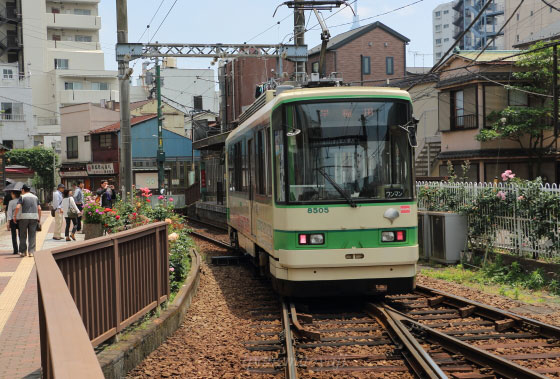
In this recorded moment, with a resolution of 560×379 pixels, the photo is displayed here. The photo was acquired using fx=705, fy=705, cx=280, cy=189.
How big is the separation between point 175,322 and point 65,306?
19.4 ft

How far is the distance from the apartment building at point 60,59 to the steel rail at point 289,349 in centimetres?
6528

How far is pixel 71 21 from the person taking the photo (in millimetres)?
76562

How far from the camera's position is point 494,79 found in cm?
2945

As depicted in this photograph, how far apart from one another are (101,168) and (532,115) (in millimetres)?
41107

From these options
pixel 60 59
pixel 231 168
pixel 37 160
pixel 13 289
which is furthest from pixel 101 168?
pixel 13 289

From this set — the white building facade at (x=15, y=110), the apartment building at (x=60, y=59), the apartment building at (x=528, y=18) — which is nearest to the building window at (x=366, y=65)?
the apartment building at (x=528, y=18)

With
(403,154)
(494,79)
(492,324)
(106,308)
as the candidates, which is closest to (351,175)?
(403,154)

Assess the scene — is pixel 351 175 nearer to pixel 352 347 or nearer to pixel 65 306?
pixel 352 347

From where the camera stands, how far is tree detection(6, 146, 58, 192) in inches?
2472

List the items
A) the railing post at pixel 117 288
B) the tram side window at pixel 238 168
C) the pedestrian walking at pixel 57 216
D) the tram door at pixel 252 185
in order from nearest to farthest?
the railing post at pixel 117 288
the tram door at pixel 252 185
the tram side window at pixel 238 168
the pedestrian walking at pixel 57 216

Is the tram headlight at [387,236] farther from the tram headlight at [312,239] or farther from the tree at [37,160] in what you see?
the tree at [37,160]

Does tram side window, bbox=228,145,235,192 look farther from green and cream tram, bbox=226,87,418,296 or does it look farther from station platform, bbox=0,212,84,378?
green and cream tram, bbox=226,87,418,296

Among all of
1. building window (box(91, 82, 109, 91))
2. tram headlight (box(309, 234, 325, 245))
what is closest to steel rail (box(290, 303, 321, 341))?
tram headlight (box(309, 234, 325, 245))

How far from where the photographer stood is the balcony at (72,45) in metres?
75.8
